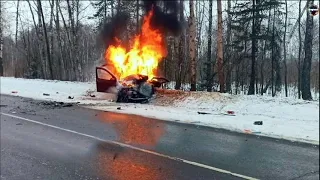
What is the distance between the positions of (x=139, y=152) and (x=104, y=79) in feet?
28.9

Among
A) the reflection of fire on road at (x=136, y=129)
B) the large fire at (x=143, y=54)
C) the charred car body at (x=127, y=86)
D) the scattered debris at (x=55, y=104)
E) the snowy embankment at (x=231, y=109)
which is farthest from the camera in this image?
the large fire at (x=143, y=54)

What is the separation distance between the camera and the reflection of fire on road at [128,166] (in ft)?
17.7

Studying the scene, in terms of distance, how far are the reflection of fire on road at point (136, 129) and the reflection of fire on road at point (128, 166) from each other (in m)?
0.80

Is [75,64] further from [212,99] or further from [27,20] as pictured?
[212,99]

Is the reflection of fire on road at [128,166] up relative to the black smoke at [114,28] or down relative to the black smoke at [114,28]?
down

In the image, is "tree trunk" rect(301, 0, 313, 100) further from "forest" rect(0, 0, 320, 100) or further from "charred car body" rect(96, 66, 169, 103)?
"charred car body" rect(96, 66, 169, 103)

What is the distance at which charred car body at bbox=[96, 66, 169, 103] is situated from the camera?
48.6ft

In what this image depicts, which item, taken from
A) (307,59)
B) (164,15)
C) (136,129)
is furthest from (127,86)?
(307,59)

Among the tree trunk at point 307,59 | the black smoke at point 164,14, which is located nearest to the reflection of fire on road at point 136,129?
the black smoke at point 164,14

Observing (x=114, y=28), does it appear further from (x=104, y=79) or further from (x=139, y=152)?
(x=139, y=152)

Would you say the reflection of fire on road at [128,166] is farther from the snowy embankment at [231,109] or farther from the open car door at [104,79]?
the open car door at [104,79]

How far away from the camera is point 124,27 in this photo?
995 inches

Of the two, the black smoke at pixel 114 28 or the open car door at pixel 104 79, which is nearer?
the open car door at pixel 104 79

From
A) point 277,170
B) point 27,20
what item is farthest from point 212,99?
point 27,20
